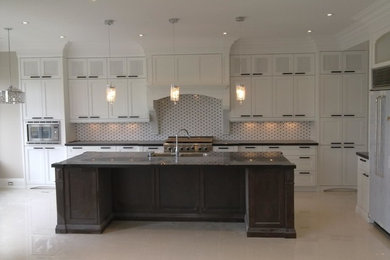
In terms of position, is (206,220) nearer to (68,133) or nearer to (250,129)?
(250,129)

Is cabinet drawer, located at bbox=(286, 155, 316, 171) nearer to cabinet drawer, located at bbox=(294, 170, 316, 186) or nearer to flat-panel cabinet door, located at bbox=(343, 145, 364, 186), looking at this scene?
cabinet drawer, located at bbox=(294, 170, 316, 186)

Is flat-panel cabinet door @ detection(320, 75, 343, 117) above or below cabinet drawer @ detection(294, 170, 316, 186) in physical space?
above

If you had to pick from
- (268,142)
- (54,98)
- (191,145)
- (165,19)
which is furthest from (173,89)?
(54,98)

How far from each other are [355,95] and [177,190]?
4.13m

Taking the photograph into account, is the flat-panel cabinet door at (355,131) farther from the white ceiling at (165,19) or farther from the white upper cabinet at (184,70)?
the white upper cabinet at (184,70)

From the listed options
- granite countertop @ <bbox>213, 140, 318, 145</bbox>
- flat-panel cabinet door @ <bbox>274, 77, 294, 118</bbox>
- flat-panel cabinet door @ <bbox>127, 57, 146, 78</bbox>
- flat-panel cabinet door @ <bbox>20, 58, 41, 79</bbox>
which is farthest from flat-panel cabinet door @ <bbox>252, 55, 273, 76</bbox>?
flat-panel cabinet door @ <bbox>20, 58, 41, 79</bbox>

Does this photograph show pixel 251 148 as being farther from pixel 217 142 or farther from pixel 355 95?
pixel 355 95

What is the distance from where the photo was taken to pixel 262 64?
24.2 feet

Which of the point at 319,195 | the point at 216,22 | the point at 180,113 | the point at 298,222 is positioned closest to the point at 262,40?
the point at 216,22

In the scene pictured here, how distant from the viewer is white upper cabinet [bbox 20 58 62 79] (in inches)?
293

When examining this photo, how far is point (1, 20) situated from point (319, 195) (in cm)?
613

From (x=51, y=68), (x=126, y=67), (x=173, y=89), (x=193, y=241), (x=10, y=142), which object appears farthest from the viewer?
(x=10, y=142)

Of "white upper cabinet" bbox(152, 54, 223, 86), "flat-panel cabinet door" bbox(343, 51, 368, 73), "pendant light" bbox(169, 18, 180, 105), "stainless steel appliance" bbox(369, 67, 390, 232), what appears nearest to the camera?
"stainless steel appliance" bbox(369, 67, 390, 232)

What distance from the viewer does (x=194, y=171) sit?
528 cm
